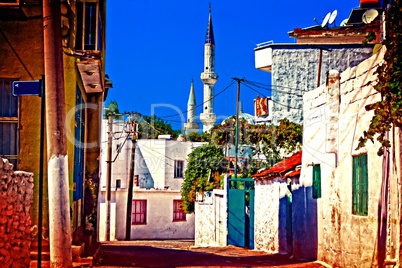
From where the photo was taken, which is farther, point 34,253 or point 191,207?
point 191,207

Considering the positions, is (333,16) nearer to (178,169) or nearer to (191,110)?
(178,169)

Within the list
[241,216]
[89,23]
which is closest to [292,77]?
[241,216]

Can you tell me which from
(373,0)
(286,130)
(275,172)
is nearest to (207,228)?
(286,130)

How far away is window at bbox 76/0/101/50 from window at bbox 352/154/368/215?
5912 millimetres

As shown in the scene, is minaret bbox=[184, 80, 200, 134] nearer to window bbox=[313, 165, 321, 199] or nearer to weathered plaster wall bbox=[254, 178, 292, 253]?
weathered plaster wall bbox=[254, 178, 292, 253]

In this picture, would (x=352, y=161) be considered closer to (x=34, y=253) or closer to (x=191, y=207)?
(x=34, y=253)

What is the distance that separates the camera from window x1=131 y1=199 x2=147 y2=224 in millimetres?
50094

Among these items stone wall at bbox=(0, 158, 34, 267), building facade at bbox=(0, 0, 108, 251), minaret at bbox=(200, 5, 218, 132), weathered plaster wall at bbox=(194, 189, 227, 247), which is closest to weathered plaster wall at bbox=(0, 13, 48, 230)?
building facade at bbox=(0, 0, 108, 251)

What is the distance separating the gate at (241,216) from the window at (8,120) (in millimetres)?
15106

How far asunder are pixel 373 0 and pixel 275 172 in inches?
287

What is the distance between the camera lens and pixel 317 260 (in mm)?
17797

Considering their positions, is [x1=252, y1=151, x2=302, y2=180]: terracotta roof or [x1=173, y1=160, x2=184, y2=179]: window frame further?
[x1=173, y1=160, x2=184, y2=179]: window frame

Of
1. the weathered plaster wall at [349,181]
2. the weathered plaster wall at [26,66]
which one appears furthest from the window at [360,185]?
the weathered plaster wall at [26,66]

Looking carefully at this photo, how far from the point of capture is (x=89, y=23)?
16.3 meters
